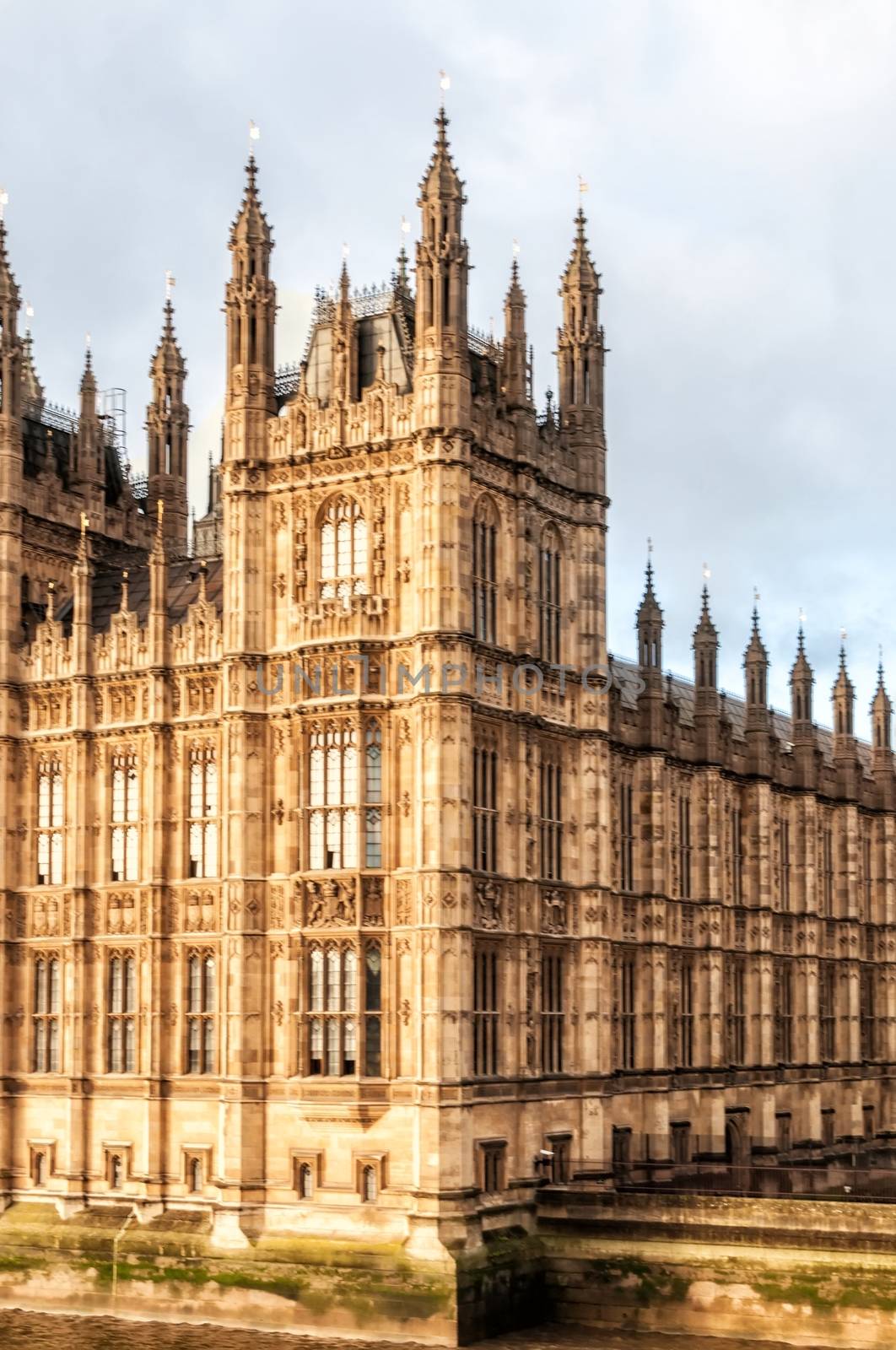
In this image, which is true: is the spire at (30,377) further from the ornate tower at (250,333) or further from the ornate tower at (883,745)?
the ornate tower at (883,745)

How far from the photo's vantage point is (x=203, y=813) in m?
67.8

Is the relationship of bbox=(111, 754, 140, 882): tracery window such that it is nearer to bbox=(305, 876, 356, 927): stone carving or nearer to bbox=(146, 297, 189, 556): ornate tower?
bbox=(305, 876, 356, 927): stone carving

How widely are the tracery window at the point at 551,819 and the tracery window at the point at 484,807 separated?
9.42ft

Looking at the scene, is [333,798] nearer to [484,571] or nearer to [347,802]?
[347,802]

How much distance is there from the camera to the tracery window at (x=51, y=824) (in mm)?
71250

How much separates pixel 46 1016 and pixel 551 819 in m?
18.3

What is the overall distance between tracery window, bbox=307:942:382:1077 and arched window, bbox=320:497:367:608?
1059cm

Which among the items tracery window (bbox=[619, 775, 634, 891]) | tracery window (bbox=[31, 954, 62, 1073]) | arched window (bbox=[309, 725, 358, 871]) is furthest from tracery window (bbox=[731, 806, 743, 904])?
tracery window (bbox=[31, 954, 62, 1073])

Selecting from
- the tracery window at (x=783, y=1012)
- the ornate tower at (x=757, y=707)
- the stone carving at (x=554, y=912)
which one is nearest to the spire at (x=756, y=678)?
the ornate tower at (x=757, y=707)

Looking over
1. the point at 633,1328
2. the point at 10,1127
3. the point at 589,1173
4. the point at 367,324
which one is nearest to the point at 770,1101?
the point at 589,1173

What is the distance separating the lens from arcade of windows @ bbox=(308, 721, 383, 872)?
63.0m

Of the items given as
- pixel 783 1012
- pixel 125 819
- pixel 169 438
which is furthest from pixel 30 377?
pixel 783 1012

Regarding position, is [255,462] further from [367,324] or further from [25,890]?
[25,890]

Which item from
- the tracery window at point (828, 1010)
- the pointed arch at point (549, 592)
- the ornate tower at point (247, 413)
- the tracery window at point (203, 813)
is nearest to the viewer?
the ornate tower at point (247, 413)
